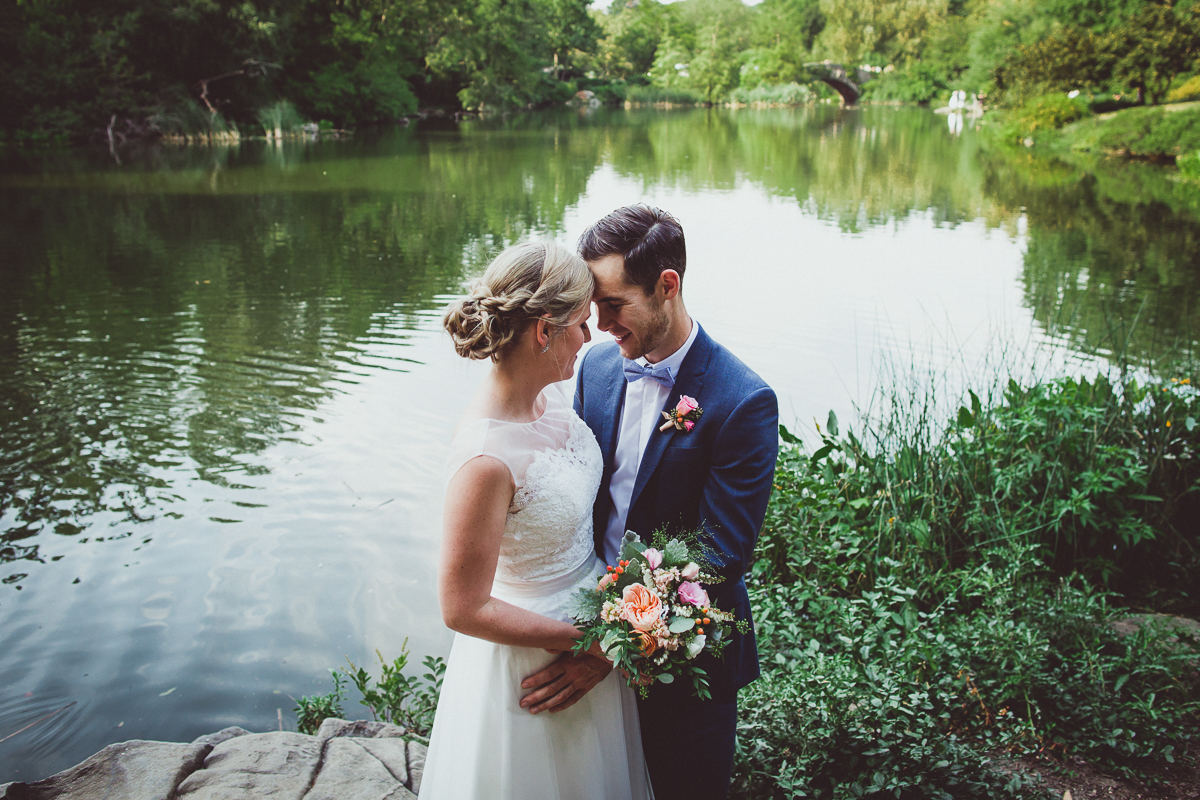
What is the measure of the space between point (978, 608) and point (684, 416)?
89.4 inches

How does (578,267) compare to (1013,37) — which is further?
(1013,37)

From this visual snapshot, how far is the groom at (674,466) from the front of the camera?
6.29 ft

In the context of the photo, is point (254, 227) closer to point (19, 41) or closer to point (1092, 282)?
point (1092, 282)

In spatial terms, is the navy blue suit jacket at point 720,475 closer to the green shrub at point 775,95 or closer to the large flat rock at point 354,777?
the large flat rock at point 354,777

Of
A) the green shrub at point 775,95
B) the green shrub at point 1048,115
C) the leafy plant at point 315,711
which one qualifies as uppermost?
the green shrub at point 775,95

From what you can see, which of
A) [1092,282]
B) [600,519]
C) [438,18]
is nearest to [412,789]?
[600,519]

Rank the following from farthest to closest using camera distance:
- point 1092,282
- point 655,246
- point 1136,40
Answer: point 1136,40, point 1092,282, point 655,246

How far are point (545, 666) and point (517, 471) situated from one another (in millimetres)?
501

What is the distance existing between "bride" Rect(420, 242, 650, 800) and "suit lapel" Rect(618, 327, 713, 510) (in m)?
0.12

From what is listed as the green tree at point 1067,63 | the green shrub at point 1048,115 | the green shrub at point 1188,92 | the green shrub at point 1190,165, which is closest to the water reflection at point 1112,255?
the green shrub at point 1190,165

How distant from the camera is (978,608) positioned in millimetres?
3480

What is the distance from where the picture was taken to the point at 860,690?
2.61 meters

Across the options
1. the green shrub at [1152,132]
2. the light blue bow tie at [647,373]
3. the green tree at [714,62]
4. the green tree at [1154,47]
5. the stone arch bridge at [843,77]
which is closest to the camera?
the light blue bow tie at [647,373]

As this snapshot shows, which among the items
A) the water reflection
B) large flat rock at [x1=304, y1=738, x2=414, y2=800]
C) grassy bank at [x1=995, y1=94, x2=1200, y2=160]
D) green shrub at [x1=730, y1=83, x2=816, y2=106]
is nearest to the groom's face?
large flat rock at [x1=304, y1=738, x2=414, y2=800]
